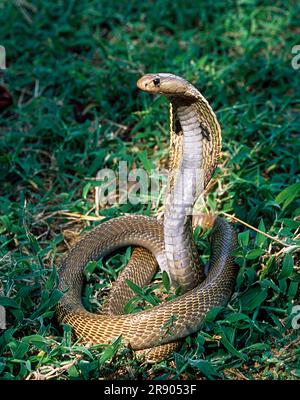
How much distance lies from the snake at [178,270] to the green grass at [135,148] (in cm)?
8

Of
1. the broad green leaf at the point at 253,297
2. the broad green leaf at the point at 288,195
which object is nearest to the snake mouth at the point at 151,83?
the broad green leaf at the point at 253,297

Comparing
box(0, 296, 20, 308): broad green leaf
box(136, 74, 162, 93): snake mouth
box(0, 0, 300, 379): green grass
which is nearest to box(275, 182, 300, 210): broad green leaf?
box(0, 0, 300, 379): green grass

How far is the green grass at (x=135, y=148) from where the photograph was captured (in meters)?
3.15

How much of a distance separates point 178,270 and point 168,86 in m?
0.97

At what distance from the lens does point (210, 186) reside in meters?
4.28

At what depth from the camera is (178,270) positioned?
133 inches

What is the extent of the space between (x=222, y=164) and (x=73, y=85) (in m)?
1.52

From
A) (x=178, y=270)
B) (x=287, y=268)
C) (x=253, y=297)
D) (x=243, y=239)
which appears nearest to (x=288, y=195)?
(x=243, y=239)

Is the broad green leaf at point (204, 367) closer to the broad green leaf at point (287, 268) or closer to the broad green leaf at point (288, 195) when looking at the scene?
the broad green leaf at point (287, 268)

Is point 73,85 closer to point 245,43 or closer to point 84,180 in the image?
point 84,180

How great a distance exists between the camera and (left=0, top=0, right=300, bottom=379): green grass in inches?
124

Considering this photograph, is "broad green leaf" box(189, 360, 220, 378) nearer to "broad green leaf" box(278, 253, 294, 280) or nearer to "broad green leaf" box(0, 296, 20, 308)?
"broad green leaf" box(278, 253, 294, 280)

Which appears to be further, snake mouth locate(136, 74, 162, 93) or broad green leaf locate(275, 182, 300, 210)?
broad green leaf locate(275, 182, 300, 210)

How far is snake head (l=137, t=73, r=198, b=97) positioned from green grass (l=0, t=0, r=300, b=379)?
3.29ft
